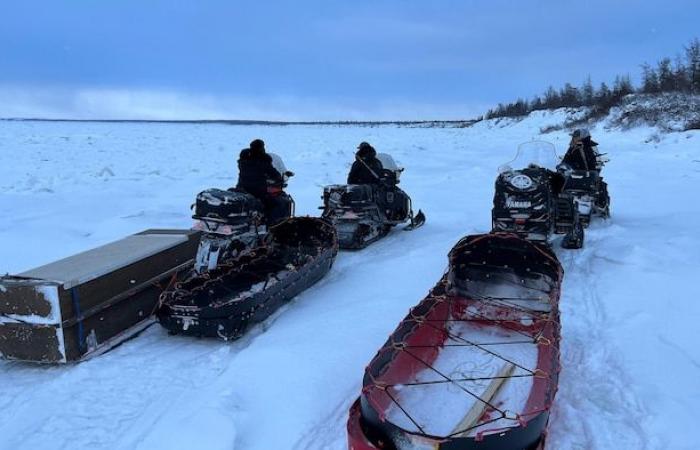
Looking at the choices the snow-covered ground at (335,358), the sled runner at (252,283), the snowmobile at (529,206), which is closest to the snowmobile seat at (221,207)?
the sled runner at (252,283)

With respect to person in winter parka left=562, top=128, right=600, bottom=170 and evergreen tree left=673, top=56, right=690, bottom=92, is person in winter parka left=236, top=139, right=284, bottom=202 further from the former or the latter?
evergreen tree left=673, top=56, right=690, bottom=92

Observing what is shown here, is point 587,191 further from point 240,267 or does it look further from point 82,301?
point 82,301

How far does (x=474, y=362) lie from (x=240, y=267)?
2540 mm

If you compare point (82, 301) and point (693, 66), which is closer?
point (82, 301)

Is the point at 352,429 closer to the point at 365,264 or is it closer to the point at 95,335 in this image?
the point at 95,335

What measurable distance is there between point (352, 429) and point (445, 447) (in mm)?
453

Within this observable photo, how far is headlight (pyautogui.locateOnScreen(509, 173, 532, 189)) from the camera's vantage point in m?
6.06

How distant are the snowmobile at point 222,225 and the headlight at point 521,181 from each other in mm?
2772

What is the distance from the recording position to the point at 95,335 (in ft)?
13.3

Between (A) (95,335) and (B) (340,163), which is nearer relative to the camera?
(A) (95,335)

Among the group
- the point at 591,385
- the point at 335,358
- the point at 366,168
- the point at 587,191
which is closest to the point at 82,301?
the point at 335,358

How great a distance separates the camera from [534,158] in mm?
6742

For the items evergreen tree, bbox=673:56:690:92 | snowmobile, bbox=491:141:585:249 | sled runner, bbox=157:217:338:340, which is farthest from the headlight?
evergreen tree, bbox=673:56:690:92

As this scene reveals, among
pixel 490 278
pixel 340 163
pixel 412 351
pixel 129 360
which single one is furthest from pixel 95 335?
pixel 340 163
